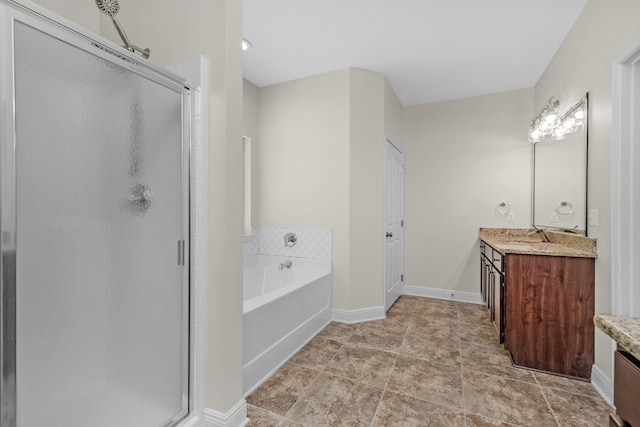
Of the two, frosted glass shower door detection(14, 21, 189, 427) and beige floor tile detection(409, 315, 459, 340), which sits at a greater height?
frosted glass shower door detection(14, 21, 189, 427)

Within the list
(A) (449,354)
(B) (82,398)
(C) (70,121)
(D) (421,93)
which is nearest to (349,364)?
(A) (449,354)

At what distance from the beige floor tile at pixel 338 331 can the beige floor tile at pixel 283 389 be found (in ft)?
1.96

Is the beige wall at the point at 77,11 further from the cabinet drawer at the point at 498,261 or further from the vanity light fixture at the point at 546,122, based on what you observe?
the vanity light fixture at the point at 546,122

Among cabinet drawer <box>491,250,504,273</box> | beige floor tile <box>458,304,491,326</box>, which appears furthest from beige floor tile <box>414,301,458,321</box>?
cabinet drawer <box>491,250,504,273</box>

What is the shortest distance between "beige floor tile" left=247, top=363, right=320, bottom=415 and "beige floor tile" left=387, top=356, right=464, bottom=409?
0.57 metres

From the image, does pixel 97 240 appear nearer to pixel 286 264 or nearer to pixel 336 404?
pixel 336 404

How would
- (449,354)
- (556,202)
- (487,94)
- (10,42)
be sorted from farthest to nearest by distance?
(487,94) < (556,202) < (449,354) < (10,42)

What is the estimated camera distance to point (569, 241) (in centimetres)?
237

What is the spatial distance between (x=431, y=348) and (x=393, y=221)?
157 cm

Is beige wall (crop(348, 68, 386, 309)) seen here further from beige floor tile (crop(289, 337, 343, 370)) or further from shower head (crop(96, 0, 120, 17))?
shower head (crop(96, 0, 120, 17))

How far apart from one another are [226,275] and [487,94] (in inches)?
151

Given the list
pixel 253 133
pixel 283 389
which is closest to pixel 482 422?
pixel 283 389

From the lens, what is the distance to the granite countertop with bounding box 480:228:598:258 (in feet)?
6.68

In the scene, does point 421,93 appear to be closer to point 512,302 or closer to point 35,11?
point 512,302
